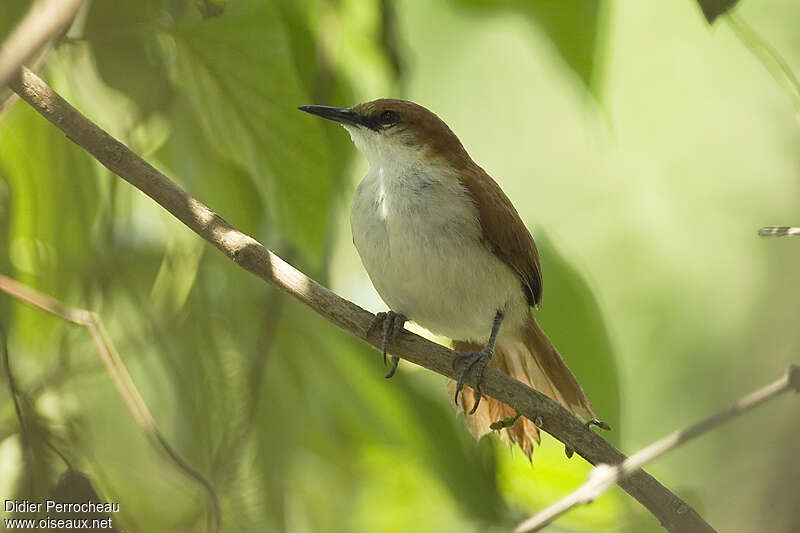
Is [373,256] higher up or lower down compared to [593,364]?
higher up

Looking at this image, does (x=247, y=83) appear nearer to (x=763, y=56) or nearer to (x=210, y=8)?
(x=210, y=8)

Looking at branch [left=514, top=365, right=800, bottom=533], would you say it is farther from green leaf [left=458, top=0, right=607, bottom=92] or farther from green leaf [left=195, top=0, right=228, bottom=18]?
green leaf [left=195, top=0, right=228, bottom=18]

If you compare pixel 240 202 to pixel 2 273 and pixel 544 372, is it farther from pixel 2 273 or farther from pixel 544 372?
pixel 544 372

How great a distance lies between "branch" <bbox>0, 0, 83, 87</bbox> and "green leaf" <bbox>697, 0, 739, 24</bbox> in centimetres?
68

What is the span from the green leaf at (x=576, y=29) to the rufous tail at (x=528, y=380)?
1.46 feet

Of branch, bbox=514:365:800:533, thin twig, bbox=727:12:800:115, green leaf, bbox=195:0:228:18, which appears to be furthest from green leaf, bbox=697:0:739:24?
green leaf, bbox=195:0:228:18

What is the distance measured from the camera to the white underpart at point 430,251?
132 cm

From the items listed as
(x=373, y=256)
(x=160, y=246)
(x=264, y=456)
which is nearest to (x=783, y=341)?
(x=373, y=256)

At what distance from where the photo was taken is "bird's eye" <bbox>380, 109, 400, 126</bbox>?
56.9 inches

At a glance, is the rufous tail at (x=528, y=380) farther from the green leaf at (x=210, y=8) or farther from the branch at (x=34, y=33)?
the branch at (x=34, y=33)

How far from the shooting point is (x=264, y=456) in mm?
1396

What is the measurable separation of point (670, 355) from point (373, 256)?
1.12 meters

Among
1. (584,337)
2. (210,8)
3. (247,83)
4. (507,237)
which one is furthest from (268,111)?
(584,337)

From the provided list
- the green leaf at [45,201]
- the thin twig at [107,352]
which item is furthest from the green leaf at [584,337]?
the green leaf at [45,201]
